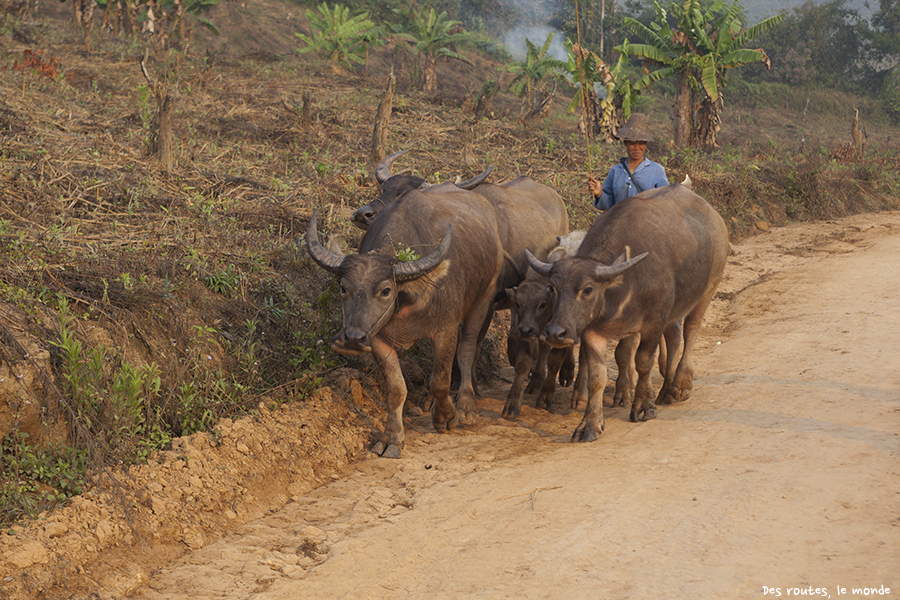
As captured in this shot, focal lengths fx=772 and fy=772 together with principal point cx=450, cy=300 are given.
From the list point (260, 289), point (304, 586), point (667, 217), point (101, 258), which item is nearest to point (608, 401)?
point (667, 217)

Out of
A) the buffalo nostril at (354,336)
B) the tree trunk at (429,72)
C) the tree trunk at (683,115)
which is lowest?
Answer: the buffalo nostril at (354,336)

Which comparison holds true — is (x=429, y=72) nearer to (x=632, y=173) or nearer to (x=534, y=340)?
(x=632, y=173)

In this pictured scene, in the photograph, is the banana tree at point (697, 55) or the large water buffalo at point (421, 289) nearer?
the large water buffalo at point (421, 289)

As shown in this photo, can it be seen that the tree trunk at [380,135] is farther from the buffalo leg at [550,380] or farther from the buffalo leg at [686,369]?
the buffalo leg at [686,369]

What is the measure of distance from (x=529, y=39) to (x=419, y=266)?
123 feet

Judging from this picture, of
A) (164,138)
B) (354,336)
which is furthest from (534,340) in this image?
(164,138)

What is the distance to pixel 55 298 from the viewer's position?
14.4 ft

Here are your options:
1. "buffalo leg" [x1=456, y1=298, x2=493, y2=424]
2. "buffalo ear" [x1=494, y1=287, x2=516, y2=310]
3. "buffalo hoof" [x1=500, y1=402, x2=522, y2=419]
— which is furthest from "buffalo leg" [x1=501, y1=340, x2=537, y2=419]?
"buffalo ear" [x1=494, y1=287, x2=516, y2=310]

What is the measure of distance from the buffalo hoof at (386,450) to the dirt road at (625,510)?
0.07 m

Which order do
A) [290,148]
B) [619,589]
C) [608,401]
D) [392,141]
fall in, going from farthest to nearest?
[392,141]
[290,148]
[608,401]
[619,589]

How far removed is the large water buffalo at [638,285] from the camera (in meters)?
4.85

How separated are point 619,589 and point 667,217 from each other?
10.8ft

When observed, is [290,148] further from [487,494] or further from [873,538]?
[873,538]

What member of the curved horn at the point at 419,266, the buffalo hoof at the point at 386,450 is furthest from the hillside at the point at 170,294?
the curved horn at the point at 419,266
